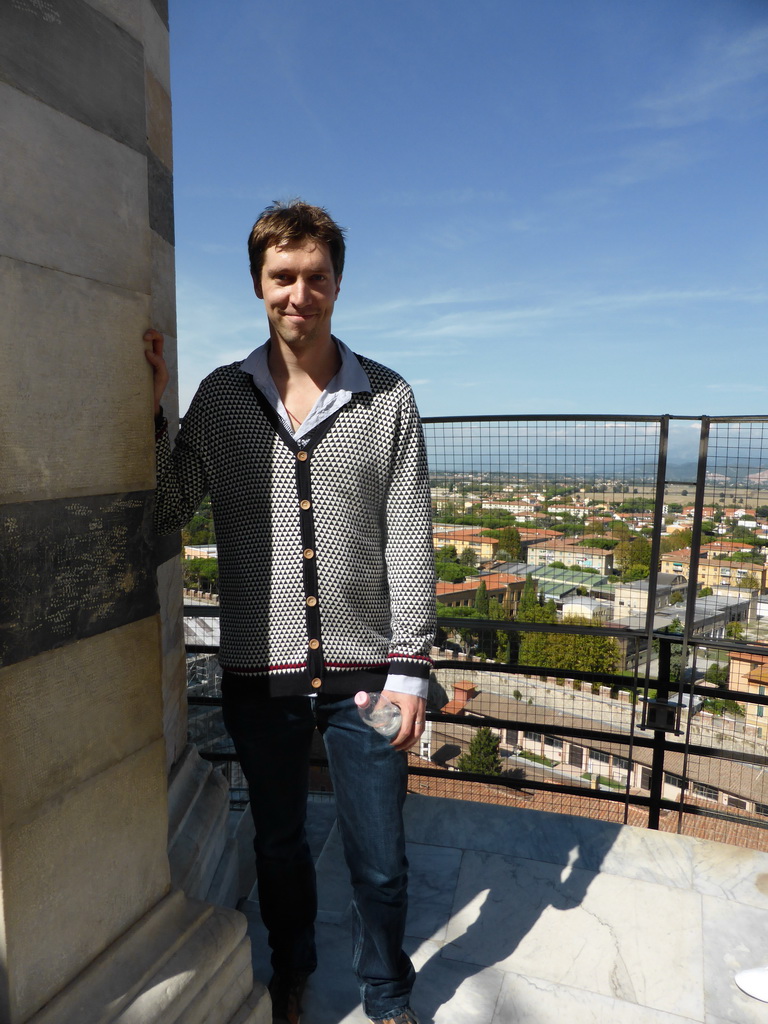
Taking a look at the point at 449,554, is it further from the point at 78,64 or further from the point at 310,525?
the point at 78,64

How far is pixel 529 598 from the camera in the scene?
3133 mm

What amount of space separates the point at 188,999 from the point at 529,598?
2.08 metres

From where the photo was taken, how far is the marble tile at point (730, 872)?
2.53 metres

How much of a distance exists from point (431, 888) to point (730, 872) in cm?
114

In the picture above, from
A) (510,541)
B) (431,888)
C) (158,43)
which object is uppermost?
(158,43)

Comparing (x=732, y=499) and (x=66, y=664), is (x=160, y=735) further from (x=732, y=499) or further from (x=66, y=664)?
Result: (x=732, y=499)

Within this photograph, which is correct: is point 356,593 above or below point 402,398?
below

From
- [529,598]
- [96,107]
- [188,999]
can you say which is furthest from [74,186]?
[529,598]

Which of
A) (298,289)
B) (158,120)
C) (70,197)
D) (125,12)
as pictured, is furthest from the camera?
(158,120)

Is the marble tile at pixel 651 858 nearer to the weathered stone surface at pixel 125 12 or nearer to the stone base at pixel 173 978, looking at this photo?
the stone base at pixel 173 978

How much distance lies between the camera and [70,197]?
3.87ft

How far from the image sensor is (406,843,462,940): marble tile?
7.70 feet

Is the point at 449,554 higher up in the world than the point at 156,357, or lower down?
lower down

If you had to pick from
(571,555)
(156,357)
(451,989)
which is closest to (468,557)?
(571,555)
